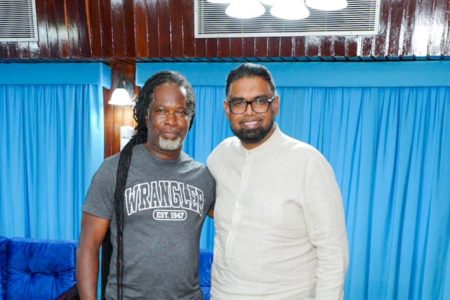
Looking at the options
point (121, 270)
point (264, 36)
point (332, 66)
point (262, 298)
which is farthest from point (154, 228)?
point (332, 66)

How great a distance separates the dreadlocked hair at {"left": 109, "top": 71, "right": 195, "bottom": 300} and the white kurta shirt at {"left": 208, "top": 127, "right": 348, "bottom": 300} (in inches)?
13.7

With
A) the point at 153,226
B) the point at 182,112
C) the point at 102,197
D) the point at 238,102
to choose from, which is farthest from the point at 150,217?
the point at 238,102

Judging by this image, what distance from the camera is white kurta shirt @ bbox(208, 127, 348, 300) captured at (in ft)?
3.97

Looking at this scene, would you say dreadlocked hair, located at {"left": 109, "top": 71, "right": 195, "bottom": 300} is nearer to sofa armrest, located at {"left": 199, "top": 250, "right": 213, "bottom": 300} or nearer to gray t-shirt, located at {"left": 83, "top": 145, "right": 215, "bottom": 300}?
gray t-shirt, located at {"left": 83, "top": 145, "right": 215, "bottom": 300}

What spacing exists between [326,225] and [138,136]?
77cm

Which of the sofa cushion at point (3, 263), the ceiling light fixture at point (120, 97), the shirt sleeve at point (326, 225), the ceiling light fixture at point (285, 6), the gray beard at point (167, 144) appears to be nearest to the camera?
the shirt sleeve at point (326, 225)

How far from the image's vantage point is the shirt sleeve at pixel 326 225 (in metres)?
1.20

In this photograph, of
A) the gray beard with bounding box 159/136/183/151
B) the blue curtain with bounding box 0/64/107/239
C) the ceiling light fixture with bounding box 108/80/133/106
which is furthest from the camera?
the blue curtain with bounding box 0/64/107/239

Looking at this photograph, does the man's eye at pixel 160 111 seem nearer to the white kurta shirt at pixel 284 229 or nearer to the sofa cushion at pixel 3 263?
the white kurta shirt at pixel 284 229

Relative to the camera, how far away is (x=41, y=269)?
262 centimetres

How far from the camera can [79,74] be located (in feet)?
10.1

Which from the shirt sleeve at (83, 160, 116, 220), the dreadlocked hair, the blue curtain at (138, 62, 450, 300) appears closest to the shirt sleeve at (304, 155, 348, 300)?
the dreadlocked hair

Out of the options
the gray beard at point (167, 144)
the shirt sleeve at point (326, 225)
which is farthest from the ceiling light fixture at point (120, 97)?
the shirt sleeve at point (326, 225)

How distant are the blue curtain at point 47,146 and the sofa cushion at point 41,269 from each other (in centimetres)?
62
